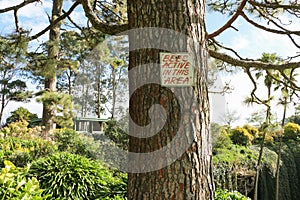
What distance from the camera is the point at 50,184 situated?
2.92 m

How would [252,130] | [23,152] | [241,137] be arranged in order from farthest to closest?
[252,130], [241,137], [23,152]

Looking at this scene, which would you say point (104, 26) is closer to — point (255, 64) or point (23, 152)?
point (255, 64)

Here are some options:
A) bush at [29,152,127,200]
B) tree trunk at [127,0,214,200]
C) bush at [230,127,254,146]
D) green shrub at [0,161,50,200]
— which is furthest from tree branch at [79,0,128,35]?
bush at [230,127,254,146]

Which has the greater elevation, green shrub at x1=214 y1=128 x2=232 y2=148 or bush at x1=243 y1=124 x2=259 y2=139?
bush at x1=243 y1=124 x2=259 y2=139

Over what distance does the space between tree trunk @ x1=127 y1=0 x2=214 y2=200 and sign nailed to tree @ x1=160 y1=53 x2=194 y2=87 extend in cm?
2

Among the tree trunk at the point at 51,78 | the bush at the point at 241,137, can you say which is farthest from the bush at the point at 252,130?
the tree trunk at the point at 51,78

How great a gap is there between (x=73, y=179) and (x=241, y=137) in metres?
6.52

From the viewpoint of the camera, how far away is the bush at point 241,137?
8.62m

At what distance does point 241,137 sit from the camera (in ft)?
28.4

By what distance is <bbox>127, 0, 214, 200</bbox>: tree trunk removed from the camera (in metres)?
1.23

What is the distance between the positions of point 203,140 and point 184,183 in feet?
0.64

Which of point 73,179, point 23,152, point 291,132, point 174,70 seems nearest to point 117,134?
point 23,152

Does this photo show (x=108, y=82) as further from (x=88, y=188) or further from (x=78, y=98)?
(x=88, y=188)

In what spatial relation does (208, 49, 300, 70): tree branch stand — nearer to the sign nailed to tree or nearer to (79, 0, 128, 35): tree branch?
(79, 0, 128, 35): tree branch
